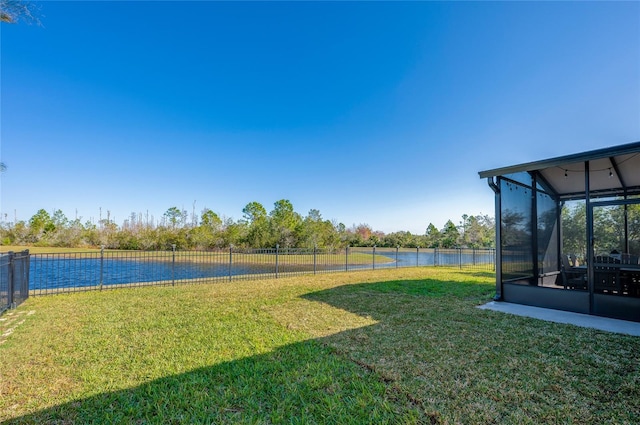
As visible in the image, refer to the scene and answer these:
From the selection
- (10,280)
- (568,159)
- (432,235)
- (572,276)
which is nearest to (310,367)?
(568,159)

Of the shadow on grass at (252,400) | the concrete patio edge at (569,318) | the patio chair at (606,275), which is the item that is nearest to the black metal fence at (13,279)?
the shadow on grass at (252,400)

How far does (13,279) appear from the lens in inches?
192

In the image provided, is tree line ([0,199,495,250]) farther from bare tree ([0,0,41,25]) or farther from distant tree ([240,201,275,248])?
bare tree ([0,0,41,25])

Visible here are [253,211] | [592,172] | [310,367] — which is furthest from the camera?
[253,211]

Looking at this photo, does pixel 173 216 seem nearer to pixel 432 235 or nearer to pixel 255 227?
pixel 255 227

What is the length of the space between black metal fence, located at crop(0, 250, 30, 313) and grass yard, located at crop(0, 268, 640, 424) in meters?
0.28

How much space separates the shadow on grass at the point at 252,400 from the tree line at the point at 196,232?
69.7 feet

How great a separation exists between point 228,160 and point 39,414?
1909 cm

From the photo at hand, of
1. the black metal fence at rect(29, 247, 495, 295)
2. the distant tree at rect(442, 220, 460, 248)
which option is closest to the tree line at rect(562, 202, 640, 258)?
the black metal fence at rect(29, 247, 495, 295)

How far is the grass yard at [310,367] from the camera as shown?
2.00 m

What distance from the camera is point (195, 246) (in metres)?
27.4

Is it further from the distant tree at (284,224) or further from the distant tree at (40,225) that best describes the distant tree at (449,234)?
the distant tree at (40,225)

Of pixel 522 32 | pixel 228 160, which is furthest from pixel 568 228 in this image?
pixel 228 160

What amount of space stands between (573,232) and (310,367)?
6.57 metres
